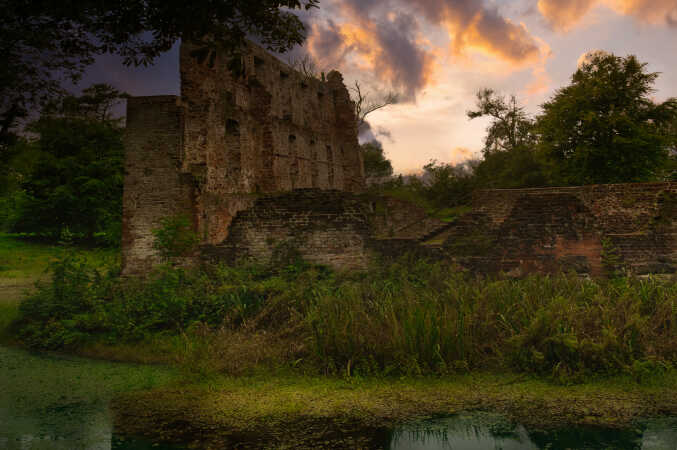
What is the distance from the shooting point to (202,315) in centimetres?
830

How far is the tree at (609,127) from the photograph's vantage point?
80.9 feet

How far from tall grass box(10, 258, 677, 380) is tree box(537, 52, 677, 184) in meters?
19.6

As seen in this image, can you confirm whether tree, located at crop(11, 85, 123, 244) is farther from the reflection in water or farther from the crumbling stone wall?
the reflection in water

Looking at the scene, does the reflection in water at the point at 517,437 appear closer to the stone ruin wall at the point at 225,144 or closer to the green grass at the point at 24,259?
the stone ruin wall at the point at 225,144

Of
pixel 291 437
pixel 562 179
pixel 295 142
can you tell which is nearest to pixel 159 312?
pixel 291 437

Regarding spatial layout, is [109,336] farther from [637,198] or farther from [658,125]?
[658,125]

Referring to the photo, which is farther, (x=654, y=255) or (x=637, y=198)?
(x=637, y=198)

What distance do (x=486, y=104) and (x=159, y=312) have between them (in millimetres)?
→ 35847

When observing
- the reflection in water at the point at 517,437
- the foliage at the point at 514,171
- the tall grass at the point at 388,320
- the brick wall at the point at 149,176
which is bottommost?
the reflection in water at the point at 517,437

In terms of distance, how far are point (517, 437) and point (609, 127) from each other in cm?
2445

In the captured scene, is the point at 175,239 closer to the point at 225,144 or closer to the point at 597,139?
the point at 225,144

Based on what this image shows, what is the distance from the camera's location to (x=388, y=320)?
6305mm

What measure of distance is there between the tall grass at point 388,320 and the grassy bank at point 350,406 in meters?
0.30

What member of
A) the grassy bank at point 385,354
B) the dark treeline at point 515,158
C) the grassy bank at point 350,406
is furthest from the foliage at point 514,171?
the grassy bank at point 350,406
